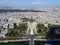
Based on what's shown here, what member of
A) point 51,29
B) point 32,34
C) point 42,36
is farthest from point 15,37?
point 32,34

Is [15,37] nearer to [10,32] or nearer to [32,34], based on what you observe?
[10,32]

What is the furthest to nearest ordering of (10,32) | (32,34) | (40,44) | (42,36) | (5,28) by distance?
1. (5,28)
2. (10,32)
3. (42,36)
4. (40,44)
5. (32,34)

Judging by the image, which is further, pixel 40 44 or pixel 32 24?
pixel 40 44

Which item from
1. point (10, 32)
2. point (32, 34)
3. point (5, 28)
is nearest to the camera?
point (32, 34)

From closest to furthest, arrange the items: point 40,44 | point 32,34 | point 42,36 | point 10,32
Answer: point 32,34 < point 40,44 < point 42,36 < point 10,32

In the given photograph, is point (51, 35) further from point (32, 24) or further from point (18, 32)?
point (32, 24)

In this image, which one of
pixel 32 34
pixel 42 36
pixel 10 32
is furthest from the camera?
pixel 10 32

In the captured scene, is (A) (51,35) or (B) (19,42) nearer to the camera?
(B) (19,42)

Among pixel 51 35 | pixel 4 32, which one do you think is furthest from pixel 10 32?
pixel 51 35

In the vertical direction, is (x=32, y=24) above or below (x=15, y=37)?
above
